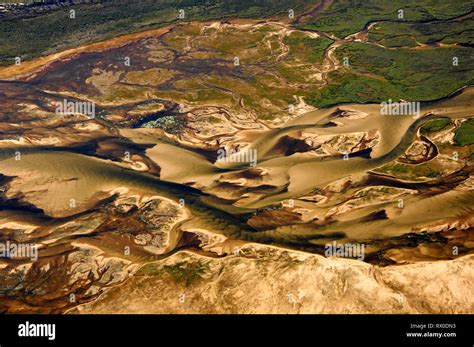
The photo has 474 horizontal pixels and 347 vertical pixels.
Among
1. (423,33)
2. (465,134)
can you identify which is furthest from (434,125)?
(423,33)

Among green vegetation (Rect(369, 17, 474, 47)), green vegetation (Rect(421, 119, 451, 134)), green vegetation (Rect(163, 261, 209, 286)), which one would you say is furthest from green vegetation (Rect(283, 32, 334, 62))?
green vegetation (Rect(163, 261, 209, 286))

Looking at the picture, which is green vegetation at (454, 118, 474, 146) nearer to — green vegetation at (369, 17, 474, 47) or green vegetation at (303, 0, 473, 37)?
green vegetation at (369, 17, 474, 47)

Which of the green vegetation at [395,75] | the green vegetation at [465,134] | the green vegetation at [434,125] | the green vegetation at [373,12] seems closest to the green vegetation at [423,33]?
the green vegetation at [373,12]

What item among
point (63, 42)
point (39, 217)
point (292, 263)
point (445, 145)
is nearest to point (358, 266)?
point (292, 263)

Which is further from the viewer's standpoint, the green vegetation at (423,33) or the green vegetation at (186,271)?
the green vegetation at (423,33)

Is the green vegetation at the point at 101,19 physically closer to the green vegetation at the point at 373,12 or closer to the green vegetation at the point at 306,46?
the green vegetation at the point at 373,12
